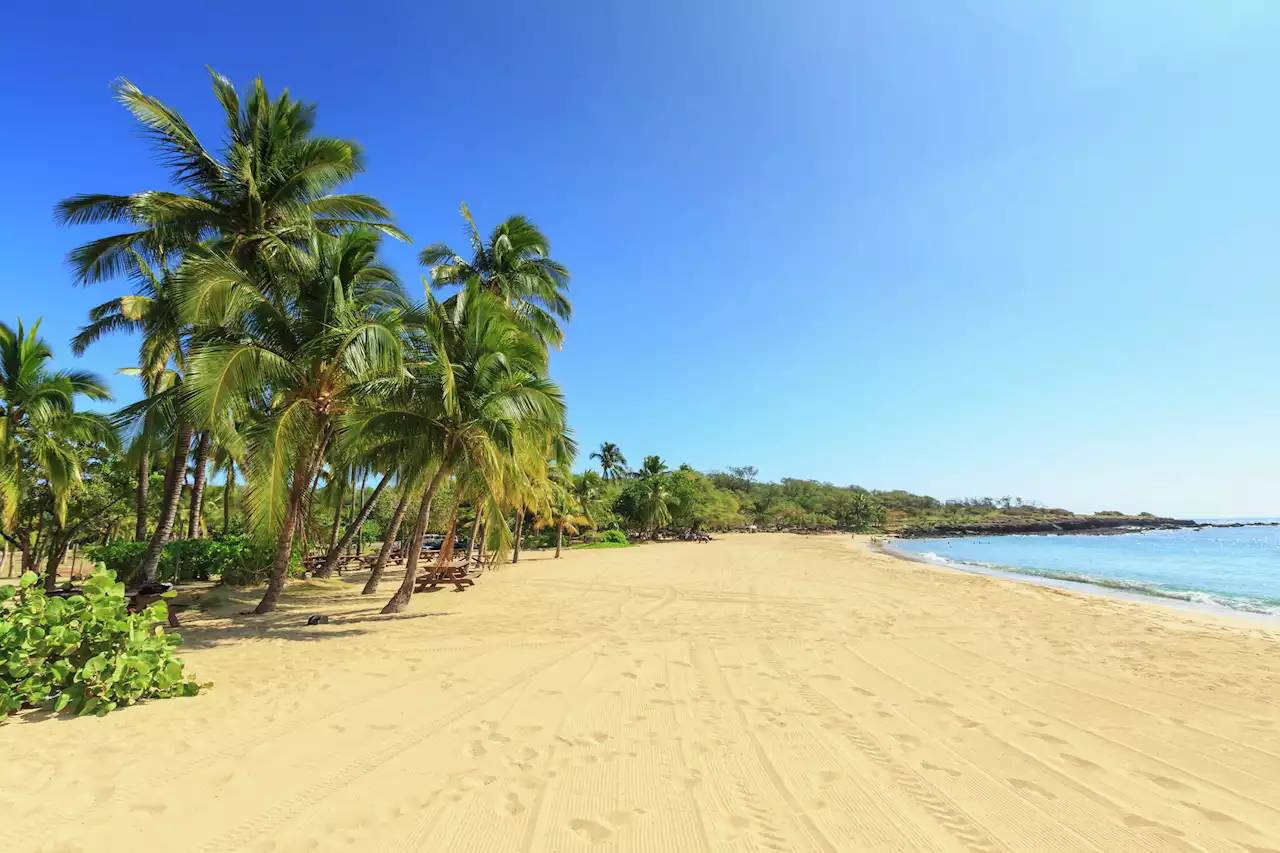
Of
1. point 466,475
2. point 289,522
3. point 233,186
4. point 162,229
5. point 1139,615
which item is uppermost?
point 233,186

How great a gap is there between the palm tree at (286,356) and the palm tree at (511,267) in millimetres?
6599

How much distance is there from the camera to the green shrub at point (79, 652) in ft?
14.5

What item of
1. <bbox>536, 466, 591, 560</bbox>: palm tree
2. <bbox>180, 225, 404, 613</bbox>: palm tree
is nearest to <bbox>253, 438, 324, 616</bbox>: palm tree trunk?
<bbox>180, 225, 404, 613</bbox>: palm tree

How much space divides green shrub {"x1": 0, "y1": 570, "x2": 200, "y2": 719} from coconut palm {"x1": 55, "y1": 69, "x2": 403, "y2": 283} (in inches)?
308

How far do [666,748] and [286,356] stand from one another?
31.7ft

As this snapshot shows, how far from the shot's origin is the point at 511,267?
1798 centimetres

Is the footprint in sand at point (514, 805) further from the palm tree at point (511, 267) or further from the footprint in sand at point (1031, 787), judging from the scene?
the palm tree at point (511, 267)

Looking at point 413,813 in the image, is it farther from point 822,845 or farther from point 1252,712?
point 1252,712

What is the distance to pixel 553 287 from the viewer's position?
1897 centimetres

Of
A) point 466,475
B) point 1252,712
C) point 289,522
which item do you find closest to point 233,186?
point 289,522

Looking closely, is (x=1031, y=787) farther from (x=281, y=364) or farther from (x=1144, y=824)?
(x=281, y=364)

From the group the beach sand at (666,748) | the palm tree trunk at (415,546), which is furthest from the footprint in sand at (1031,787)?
the palm tree trunk at (415,546)

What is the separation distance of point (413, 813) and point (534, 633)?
544 cm

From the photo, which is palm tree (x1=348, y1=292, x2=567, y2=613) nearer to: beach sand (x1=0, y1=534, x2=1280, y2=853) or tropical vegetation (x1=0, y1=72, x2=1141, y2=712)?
tropical vegetation (x1=0, y1=72, x2=1141, y2=712)
